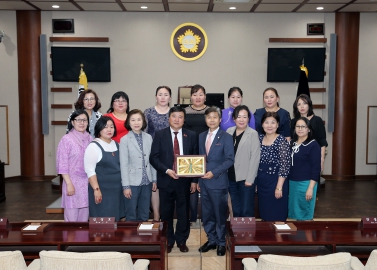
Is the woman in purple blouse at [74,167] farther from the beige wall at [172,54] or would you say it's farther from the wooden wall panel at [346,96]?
the wooden wall panel at [346,96]

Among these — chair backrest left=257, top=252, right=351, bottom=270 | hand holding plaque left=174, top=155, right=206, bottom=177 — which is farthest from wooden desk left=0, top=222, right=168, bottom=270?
chair backrest left=257, top=252, right=351, bottom=270

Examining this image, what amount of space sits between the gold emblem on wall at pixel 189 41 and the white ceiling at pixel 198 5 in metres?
0.36

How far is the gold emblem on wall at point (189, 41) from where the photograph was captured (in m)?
7.78

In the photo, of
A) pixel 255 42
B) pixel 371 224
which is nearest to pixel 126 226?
pixel 371 224

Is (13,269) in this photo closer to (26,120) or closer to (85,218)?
(85,218)

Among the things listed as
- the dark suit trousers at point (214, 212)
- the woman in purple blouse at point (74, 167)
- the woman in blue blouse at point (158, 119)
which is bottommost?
the dark suit trousers at point (214, 212)

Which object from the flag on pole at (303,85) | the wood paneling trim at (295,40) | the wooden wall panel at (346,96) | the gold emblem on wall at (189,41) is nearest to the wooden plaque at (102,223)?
the flag on pole at (303,85)

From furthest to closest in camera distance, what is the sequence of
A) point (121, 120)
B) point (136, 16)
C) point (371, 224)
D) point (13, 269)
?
point (136, 16) → point (121, 120) → point (371, 224) → point (13, 269)

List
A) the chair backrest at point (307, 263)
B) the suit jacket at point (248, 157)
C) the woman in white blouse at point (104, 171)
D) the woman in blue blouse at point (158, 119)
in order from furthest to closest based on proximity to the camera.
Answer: the woman in blue blouse at point (158, 119), the suit jacket at point (248, 157), the woman in white blouse at point (104, 171), the chair backrest at point (307, 263)

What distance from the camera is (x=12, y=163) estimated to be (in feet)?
25.7

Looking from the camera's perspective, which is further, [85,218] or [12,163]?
[12,163]

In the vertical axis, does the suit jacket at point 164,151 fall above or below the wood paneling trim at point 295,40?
below

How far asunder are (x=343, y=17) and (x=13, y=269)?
742 centimetres

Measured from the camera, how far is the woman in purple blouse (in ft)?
12.2
